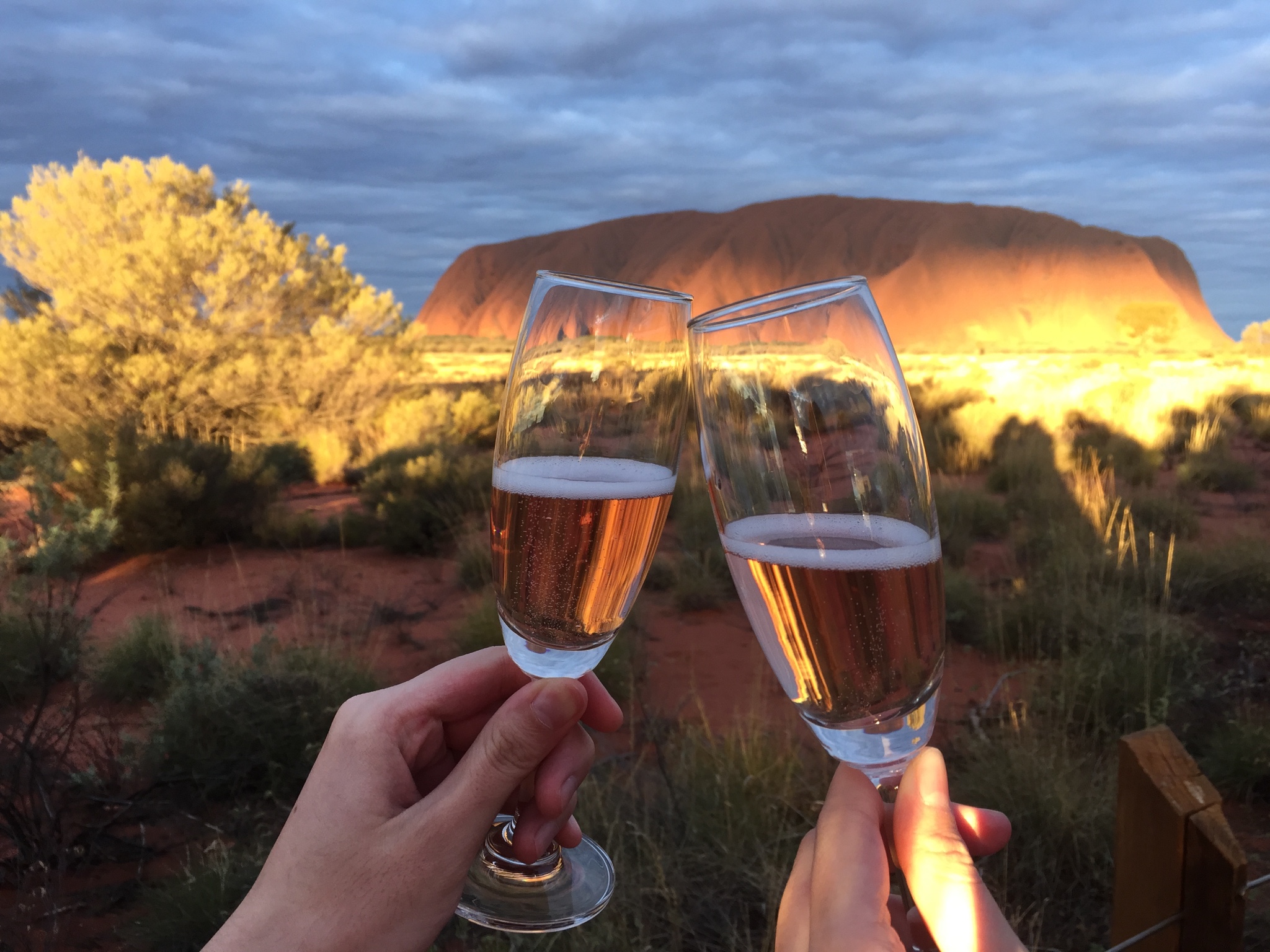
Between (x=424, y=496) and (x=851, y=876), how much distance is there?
758 centimetres

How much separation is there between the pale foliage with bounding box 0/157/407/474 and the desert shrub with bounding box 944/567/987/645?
335 inches

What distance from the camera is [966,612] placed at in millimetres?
5422

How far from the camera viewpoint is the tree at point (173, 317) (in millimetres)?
10156

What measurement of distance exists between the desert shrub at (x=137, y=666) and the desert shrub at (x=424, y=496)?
9.13ft

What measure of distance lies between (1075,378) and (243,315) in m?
18.7

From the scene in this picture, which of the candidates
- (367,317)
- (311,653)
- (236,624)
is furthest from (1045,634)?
(367,317)

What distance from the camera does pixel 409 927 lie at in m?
1.19

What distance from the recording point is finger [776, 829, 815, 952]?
0.95 metres

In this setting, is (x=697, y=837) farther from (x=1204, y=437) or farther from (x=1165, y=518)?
(x=1204, y=437)

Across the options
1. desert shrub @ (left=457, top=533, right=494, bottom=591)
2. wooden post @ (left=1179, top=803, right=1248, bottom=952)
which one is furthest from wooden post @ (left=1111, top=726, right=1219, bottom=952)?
desert shrub @ (left=457, top=533, right=494, bottom=591)

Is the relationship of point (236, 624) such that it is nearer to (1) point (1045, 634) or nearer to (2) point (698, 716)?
(2) point (698, 716)

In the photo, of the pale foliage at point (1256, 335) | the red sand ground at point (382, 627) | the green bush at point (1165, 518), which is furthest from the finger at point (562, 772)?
the pale foliage at point (1256, 335)

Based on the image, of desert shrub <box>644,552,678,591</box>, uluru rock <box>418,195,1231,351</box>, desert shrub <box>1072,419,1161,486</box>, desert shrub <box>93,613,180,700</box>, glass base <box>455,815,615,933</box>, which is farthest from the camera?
uluru rock <box>418,195,1231,351</box>

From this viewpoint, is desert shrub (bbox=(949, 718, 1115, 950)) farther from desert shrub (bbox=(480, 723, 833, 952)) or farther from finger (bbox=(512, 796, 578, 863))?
finger (bbox=(512, 796, 578, 863))
